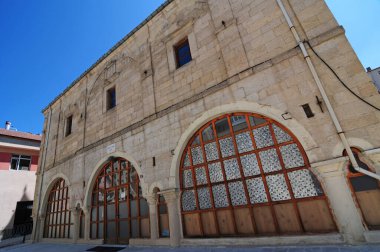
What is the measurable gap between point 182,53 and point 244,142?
12.1ft

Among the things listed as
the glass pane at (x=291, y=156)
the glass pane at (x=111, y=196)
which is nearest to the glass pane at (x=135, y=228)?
the glass pane at (x=111, y=196)

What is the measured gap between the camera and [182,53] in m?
6.49

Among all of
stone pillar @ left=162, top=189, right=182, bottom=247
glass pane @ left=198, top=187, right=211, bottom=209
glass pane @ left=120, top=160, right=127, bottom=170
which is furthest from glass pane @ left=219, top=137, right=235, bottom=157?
glass pane @ left=120, top=160, right=127, bottom=170

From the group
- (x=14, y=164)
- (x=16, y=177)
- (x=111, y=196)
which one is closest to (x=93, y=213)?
(x=111, y=196)

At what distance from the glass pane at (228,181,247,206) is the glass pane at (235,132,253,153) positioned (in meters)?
0.74

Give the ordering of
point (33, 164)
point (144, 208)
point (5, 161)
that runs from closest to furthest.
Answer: point (144, 208) → point (5, 161) → point (33, 164)

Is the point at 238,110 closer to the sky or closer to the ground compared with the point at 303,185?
closer to the sky

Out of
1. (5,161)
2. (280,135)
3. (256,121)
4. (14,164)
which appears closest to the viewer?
(280,135)

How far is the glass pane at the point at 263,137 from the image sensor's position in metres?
4.22

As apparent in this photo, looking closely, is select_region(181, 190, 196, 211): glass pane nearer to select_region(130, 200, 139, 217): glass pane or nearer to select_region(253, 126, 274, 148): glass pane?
select_region(130, 200, 139, 217): glass pane

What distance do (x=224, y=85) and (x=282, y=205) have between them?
290 cm

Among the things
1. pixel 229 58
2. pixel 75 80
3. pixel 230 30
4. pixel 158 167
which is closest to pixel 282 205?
pixel 158 167

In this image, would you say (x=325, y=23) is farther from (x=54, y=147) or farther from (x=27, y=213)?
(x=27, y=213)

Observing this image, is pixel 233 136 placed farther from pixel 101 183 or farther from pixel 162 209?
pixel 101 183
